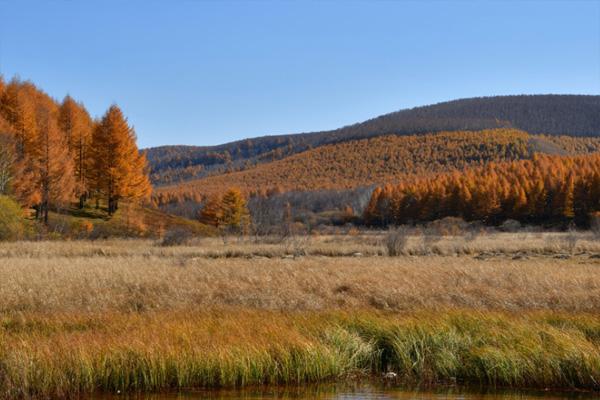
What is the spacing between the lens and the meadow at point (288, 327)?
9094 millimetres

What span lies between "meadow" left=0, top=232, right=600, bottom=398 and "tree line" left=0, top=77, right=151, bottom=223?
2513cm

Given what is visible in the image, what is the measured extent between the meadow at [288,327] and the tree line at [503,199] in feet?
241

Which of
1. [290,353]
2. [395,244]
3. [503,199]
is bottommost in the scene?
[290,353]

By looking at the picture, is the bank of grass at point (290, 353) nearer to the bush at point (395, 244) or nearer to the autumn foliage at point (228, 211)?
the bush at point (395, 244)

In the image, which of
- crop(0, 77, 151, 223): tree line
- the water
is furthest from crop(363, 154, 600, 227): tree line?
the water

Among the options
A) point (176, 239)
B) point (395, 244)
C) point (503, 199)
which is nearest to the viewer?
point (395, 244)

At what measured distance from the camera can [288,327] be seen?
11.0 meters

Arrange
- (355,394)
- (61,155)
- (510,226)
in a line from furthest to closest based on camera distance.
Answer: (510,226)
(61,155)
(355,394)

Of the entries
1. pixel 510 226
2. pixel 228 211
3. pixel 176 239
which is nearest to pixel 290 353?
pixel 176 239

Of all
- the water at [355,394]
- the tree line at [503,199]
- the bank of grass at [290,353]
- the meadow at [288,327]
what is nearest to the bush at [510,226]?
the tree line at [503,199]

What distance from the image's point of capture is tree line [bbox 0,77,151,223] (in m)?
40.9

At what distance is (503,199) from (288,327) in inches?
3437

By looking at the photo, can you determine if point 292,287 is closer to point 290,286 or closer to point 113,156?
point 290,286

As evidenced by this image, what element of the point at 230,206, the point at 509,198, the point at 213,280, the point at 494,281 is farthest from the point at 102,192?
the point at 509,198
